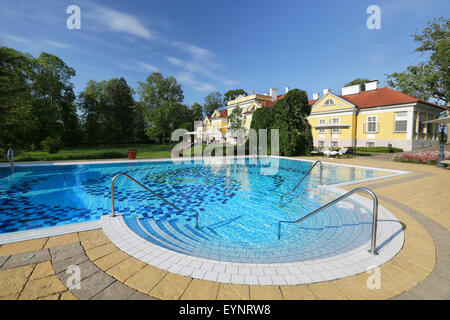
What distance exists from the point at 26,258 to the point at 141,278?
6.32 feet

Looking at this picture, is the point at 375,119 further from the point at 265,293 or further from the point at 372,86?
the point at 265,293

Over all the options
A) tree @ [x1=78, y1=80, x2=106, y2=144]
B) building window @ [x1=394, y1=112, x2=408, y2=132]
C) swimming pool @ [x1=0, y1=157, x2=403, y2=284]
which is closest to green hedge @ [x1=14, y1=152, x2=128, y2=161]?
swimming pool @ [x1=0, y1=157, x2=403, y2=284]

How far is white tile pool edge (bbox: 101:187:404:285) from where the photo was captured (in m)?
2.52

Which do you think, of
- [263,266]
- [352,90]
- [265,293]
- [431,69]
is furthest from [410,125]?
[265,293]

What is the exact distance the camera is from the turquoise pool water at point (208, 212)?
4.26 metres

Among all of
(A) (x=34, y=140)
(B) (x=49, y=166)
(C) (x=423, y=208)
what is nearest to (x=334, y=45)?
(C) (x=423, y=208)

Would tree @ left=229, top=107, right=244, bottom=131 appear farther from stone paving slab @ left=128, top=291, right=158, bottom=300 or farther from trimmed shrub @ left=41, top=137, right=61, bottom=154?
stone paving slab @ left=128, top=291, right=158, bottom=300

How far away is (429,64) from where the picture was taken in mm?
26172

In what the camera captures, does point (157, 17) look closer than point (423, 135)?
Yes

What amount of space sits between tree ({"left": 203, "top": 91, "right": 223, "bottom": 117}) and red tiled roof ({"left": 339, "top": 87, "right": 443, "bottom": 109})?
159 ft

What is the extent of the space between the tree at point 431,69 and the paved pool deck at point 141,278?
33442 mm
